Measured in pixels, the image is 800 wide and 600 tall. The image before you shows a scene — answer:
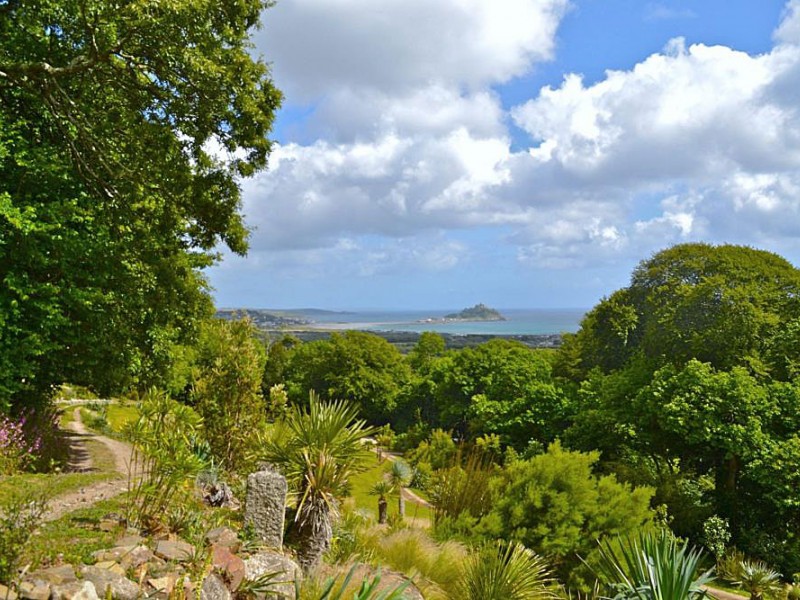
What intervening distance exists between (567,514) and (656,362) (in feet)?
44.6

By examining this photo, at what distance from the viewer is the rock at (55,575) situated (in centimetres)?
526

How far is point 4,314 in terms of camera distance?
10820mm

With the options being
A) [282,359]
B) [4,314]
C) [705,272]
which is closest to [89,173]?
[4,314]

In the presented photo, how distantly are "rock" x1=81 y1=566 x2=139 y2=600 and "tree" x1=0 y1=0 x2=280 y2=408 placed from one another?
6.47 metres

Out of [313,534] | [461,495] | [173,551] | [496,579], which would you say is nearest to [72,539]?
[173,551]

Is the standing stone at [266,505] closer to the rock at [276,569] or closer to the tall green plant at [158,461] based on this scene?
the rock at [276,569]

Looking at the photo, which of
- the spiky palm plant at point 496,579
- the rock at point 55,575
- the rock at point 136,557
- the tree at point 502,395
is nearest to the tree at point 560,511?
the spiky palm plant at point 496,579

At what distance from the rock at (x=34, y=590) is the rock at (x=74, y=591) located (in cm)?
7

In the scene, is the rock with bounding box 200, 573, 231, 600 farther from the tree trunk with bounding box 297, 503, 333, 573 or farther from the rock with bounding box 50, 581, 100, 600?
the tree trunk with bounding box 297, 503, 333, 573

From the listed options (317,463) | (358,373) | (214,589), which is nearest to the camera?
(214,589)

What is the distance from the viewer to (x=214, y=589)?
244 inches

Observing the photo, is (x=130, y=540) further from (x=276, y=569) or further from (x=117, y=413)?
(x=117, y=413)

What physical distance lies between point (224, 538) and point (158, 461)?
4.27 ft

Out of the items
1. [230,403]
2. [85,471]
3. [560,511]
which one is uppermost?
[230,403]
